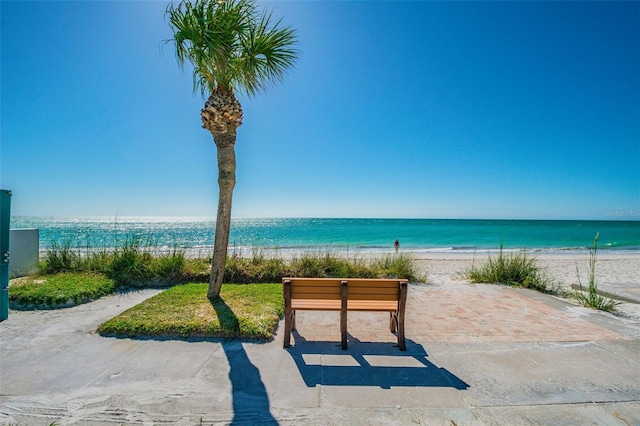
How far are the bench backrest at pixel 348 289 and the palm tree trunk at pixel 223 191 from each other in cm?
247

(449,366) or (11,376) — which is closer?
(11,376)

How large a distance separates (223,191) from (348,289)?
132 inches

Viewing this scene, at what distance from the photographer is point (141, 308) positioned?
18.8ft

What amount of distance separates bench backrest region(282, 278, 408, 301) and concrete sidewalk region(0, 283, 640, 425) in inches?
28.7

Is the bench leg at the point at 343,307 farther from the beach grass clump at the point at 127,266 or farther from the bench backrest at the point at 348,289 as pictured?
the beach grass clump at the point at 127,266

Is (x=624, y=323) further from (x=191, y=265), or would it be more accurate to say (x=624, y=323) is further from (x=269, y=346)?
(x=191, y=265)

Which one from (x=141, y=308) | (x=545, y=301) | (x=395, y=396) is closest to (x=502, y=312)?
(x=545, y=301)

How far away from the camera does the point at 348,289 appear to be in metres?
4.42

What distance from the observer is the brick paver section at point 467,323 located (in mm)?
4887

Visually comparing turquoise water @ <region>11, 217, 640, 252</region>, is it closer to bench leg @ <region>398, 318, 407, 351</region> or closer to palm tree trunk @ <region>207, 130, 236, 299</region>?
palm tree trunk @ <region>207, 130, 236, 299</region>

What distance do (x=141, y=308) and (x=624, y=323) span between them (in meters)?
8.45

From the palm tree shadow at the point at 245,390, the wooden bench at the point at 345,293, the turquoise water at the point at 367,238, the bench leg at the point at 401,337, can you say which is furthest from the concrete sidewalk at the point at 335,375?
the turquoise water at the point at 367,238

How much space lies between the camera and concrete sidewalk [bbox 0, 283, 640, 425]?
9.61 feet

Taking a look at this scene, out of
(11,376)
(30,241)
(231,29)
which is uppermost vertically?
(231,29)
